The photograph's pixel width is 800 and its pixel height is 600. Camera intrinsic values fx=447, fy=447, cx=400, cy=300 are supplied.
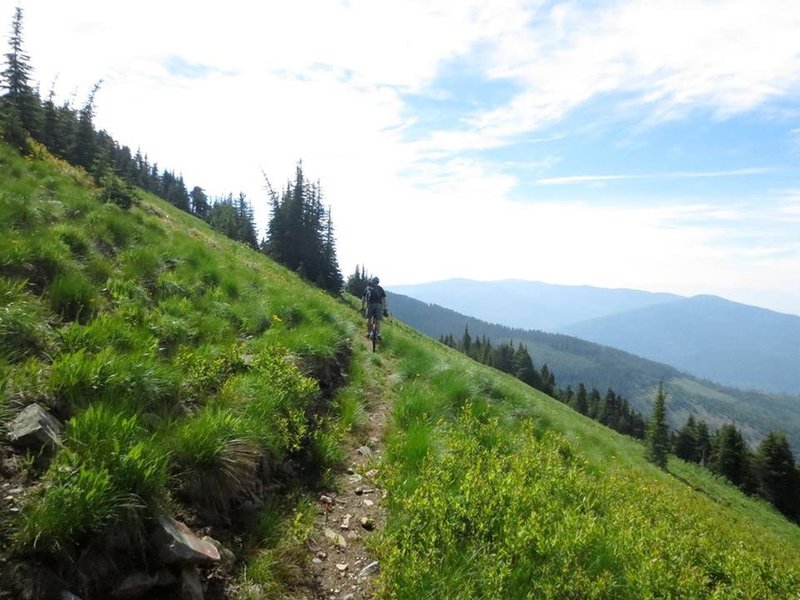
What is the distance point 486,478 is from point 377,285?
11007 mm

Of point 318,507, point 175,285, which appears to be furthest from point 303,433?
point 175,285

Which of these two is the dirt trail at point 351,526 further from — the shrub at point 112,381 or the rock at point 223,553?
the shrub at point 112,381

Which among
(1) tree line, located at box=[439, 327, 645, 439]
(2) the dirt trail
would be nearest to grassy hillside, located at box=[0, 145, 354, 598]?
(2) the dirt trail

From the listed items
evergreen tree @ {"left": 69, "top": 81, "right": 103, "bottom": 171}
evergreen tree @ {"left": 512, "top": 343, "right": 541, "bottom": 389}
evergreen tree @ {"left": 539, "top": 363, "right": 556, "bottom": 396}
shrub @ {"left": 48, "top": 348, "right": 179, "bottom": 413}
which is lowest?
evergreen tree @ {"left": 539, "top": 363, "right": 556, "bottom": 396}

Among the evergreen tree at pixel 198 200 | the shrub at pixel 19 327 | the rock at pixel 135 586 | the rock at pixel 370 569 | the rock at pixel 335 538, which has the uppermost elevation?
the evergreen tree at pixel 198 200

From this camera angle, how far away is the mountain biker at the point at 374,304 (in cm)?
1559

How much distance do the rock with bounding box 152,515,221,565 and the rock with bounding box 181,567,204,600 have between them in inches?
3.0

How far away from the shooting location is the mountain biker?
51.2 ft

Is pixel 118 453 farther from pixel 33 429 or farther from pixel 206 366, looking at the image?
pixel 206 366

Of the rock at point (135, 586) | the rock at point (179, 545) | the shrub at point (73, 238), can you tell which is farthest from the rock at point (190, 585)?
the shrub at point (73, 238)

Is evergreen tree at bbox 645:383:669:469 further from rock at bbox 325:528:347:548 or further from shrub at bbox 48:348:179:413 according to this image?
shrub at bbox 48:348:179:413

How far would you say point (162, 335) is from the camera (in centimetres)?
715

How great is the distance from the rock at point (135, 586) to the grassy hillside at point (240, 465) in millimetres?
74

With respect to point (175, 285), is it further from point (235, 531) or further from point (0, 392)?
point (235, 531)
